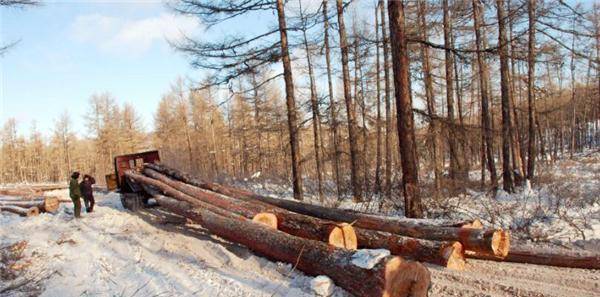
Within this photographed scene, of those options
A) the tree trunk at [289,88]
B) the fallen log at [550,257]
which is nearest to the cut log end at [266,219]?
the fallen log at [550,257]

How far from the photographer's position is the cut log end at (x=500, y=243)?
17.7 ft

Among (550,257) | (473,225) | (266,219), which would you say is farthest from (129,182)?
(550,257)

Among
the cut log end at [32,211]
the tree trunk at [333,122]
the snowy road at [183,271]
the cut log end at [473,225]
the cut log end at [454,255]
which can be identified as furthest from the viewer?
the tree trunk at [333,122]

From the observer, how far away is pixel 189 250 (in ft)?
23.3

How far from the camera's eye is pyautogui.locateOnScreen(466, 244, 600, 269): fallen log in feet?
17.4

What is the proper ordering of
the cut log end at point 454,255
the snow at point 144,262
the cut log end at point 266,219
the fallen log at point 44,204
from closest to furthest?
1. the snow at point 144,262
2. the cut log end at point 454,255
3. the cut log end at point 266,219
4. the fallen log at point 44,204

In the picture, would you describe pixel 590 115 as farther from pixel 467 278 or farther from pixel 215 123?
pixel 467 278

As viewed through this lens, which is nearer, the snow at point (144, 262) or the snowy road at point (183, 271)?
the snowy road at point (183, 271)

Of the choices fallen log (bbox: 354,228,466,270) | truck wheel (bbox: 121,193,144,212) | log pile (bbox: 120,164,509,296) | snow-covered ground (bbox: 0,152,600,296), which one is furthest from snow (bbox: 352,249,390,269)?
truck wheel (bbox: 121,193,144,212)

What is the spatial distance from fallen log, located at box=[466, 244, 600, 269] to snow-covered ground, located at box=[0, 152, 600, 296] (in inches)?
4.5

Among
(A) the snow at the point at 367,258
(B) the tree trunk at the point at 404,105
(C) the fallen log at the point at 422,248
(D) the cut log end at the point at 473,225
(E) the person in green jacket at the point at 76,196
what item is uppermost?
(B) the tree trunk at the point at 404,105

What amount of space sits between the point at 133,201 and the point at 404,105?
24.4 feet

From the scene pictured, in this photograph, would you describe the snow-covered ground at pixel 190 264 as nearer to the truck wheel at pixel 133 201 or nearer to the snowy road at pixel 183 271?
the snowy road at pixel 183 271

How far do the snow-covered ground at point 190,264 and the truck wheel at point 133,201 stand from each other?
39.7 inches
